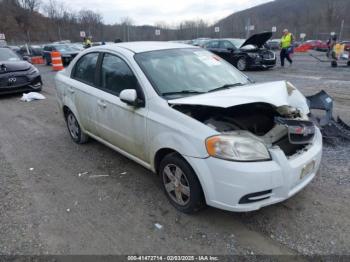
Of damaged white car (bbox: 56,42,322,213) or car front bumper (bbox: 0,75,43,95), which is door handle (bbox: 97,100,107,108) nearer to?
damaged white car (bbox: 56,42,322,213)

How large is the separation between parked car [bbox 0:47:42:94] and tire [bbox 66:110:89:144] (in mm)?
5197

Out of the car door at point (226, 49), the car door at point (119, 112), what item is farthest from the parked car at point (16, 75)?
the car door at point (226, 49)

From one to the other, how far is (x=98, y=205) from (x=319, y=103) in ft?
12.0

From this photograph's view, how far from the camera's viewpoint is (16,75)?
9.24 m

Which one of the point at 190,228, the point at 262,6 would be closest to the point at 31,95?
the point at 190,228

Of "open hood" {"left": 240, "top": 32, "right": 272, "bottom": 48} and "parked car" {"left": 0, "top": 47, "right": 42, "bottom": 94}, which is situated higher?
"open hood" {"left": 240, "top": 32, "right": 272, "bottom": 48}

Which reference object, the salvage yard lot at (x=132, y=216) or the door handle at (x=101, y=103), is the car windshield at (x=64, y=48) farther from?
the door handle at (x=101, y=103)

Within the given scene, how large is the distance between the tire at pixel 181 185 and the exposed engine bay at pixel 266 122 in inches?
18.8

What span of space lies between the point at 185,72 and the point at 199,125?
113 centimetres

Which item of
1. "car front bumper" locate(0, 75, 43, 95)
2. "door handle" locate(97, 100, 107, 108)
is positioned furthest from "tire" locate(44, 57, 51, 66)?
"door handle" locate(97, 100, 107, 108)

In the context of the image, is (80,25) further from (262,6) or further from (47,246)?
(262,6)

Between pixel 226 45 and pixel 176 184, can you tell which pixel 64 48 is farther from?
pixel 176 184

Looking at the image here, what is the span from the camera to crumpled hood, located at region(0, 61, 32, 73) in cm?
911

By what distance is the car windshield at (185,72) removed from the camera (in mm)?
3328
